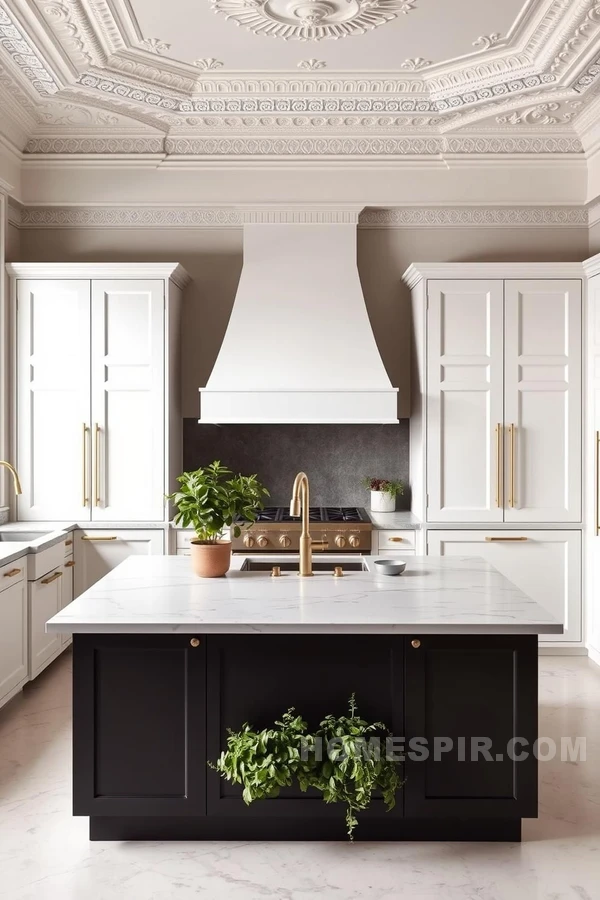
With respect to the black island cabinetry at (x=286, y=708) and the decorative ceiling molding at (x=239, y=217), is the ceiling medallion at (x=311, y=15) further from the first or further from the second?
the black island cabinetry at (x=286, y=708)

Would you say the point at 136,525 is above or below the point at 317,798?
above

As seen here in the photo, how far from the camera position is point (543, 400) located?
4.57 metres

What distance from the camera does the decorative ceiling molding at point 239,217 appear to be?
16.3 ft

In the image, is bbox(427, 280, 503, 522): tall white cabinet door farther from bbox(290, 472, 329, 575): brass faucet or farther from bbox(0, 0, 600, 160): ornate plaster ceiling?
bbox(290, 472, 329, 575): brass faucet

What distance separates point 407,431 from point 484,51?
227 centimetres

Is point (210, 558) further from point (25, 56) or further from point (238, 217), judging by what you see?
point (238, 217)

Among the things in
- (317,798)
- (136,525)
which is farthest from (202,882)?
(136,525)

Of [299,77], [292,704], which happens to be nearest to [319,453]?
[299,77]

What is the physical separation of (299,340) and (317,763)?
2751 mm

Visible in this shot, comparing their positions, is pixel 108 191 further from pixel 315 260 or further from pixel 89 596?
pixel 89 596

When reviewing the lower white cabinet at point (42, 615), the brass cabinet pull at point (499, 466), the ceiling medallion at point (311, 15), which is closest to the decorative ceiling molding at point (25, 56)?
the ceiling medallion at point (311, 15)

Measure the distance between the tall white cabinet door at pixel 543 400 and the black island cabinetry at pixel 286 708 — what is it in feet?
7.44

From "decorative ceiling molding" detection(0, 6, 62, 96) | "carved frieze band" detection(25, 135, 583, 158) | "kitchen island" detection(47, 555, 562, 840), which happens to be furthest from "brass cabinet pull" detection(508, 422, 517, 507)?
"decorative ceiling molding" detection(0, 6, 62, 96)

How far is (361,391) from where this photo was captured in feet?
14.8
